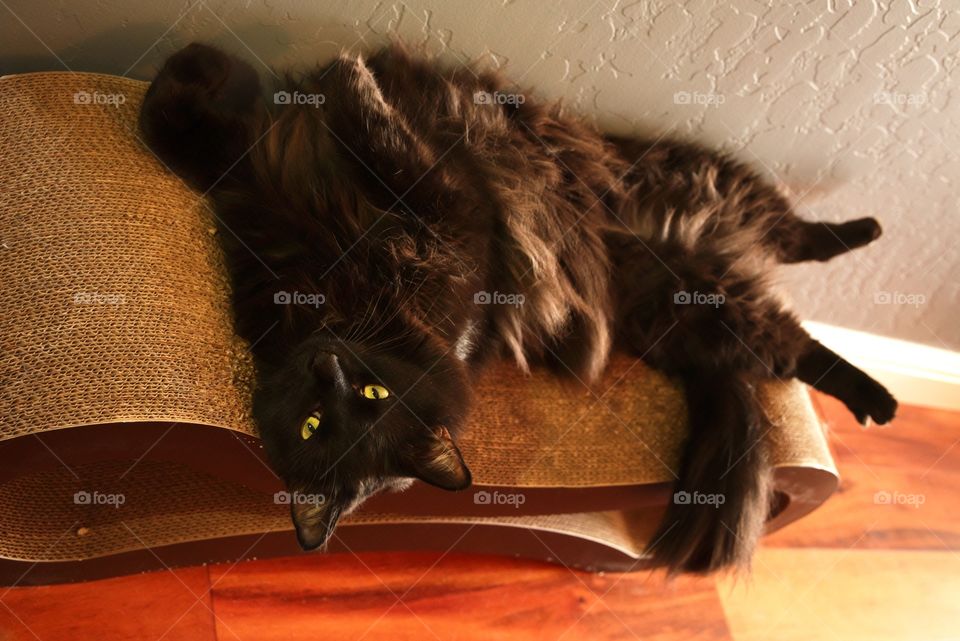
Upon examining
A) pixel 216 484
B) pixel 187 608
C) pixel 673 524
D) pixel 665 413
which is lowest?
pixel 187 608

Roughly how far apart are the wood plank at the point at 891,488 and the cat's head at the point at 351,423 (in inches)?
52.7

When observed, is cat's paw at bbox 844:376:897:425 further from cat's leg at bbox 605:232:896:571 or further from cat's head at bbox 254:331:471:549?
cat's head at bbox 254:331:471:549

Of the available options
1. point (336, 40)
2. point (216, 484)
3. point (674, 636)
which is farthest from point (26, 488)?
point (674, 636)

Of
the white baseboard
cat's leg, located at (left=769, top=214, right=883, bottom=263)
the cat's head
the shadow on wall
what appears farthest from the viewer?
the white baseboard

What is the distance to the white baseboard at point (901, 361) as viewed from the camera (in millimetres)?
2461

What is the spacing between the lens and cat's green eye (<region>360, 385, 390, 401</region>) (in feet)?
4.37

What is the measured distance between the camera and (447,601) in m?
1.93

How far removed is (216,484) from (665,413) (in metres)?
1.02

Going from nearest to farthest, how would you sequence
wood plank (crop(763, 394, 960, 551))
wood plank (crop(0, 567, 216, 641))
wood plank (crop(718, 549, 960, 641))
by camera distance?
wood plank (crop(0, 567, 216, 641)), wood plank (crop(718, 549, 960, 641)), wood plank (crop(763, 394, 960, 551))

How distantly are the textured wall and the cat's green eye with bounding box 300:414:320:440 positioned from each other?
73 centimetres

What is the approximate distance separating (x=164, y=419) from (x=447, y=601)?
1014mm

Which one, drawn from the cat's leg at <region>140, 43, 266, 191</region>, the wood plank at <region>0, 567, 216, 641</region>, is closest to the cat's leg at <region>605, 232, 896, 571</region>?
the cat's leg at <region>140, 43, 266, 191</region>

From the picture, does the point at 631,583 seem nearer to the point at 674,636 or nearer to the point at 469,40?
the point at 674,636

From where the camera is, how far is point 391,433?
1.36 m
